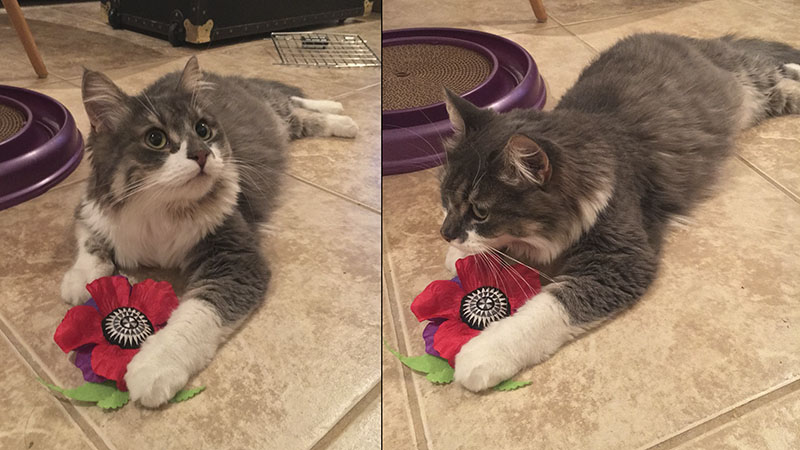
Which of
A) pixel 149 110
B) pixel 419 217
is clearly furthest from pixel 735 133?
pixel 149 110

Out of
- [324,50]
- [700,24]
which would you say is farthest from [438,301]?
[700,24]

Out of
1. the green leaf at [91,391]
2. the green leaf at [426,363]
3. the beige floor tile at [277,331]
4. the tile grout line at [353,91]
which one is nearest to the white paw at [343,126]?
the tile grout line at [353,91]

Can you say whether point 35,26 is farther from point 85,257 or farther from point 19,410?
point 19,410

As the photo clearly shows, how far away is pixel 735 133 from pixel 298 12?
2420mm

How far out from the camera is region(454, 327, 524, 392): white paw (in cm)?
115

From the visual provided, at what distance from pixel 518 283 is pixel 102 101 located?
40.9 inches

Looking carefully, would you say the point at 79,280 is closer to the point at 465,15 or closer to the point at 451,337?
the point at 451,337

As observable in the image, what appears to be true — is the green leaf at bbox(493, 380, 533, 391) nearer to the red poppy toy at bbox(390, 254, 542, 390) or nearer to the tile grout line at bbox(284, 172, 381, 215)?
A: the red poppy toy at bbox(390, 254, 542, 390)

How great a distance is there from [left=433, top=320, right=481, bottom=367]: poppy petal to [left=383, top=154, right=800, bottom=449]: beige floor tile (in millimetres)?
50

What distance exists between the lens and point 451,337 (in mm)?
1256

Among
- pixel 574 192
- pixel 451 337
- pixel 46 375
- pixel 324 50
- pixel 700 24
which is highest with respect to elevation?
pixel 574 192

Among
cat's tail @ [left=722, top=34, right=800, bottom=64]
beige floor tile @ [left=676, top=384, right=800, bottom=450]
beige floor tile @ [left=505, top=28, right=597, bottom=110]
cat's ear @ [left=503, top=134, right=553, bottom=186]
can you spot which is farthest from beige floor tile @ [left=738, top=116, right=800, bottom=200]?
cat's ear @ [left=503, top=134, right=553, bottom=186]

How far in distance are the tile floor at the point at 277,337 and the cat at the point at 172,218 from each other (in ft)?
0.19

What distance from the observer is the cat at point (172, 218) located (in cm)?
122
